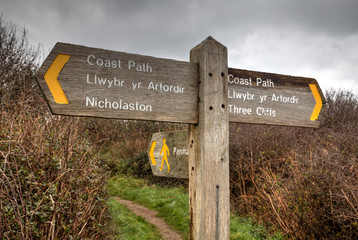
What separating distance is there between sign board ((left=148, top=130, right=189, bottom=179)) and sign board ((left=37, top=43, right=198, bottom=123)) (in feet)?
2.03

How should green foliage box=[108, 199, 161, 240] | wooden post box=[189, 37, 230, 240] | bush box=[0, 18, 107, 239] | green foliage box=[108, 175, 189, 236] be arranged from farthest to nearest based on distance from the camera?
green foliage box=[108, 175, 189, 236] < green foliage box=[108, 199, 161, 240] < bush box=[0, 18, 107, 239] < wooden post box=[189, 37, 230, 240]

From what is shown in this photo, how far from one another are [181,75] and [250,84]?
67 centimetres

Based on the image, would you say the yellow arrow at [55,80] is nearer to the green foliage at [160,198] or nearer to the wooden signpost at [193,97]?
the wooden signpost at [193,97]

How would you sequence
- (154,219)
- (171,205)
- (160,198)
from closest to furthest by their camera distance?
(154,219)
(171,205)
(160,198)

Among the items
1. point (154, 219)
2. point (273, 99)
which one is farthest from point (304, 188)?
point (154, 219)

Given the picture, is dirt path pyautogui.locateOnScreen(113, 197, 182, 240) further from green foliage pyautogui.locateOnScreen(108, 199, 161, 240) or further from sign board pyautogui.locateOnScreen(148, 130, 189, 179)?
sign board pyautogui.locateOnScreen(148, 130, 189, 179)

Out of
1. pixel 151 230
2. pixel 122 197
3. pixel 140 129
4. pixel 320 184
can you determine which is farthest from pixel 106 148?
pixel 320 184

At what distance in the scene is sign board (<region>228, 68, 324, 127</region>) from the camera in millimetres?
2643

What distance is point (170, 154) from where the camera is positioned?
3273 mm

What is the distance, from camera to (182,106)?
2438 millimetres

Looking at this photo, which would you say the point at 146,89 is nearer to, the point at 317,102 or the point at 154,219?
the point at 317,102

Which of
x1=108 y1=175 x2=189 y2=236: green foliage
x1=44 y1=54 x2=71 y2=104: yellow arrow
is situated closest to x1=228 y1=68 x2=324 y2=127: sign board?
x1=44 y1=54 x2=71 y2=104: yellow arrow

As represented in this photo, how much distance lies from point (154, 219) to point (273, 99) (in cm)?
525

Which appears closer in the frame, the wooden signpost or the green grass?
the wooden signpost
